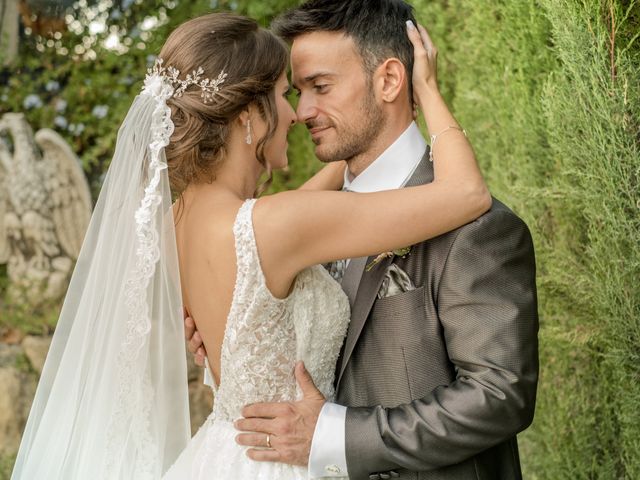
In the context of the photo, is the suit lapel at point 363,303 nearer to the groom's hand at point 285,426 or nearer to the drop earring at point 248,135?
the groom's hand at point 285,426

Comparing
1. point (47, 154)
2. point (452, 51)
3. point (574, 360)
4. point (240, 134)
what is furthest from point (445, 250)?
point (47, 154)

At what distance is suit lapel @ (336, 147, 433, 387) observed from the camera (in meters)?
2.52

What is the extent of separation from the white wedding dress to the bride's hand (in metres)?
0.68

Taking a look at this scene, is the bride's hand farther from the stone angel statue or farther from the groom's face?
the stone angel statue

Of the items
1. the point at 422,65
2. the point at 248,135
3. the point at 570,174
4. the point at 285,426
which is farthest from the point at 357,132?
the point at 570,174

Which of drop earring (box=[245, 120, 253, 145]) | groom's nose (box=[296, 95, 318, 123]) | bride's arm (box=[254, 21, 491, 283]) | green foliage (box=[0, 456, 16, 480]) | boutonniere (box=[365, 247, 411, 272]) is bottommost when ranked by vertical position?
green foliage (box=[0, 456, 16, 480])

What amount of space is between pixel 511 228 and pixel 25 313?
544 cm

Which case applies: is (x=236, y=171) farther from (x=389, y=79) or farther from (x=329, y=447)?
(x=329, y=447)

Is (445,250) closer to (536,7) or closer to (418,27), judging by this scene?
(418,27)

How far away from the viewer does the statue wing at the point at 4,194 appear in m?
6.91

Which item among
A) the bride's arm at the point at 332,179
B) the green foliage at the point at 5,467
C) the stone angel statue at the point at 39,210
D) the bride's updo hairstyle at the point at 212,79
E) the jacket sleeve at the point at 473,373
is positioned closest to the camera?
the jacket sleeve at the point at 473,373

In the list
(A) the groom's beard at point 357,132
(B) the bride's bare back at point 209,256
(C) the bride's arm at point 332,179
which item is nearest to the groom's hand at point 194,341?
(B) the bride's bare back at point 209,256

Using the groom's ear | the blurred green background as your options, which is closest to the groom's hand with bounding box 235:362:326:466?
the groom's ear

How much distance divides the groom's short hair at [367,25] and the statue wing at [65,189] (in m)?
4.51
